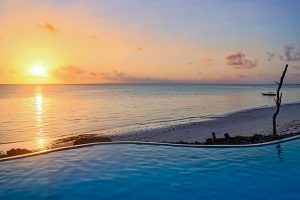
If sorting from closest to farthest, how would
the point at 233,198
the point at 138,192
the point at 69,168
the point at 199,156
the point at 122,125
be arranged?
the point at 233,198
the point at 138,192
the point at 69,168
the point at 199,156
the point at 122,125

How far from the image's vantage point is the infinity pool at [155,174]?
29.9 feet

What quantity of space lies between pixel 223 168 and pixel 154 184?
2758mm

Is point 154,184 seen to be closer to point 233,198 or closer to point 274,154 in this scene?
point 233,198

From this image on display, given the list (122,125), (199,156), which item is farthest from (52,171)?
(122,125)

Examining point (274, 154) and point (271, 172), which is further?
point (274, 154)

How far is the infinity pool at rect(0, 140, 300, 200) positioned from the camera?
9.12 meters

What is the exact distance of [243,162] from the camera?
11812 millimetres

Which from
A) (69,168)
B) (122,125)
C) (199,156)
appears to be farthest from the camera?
(122,125)

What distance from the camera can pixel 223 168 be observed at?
11.2 meters

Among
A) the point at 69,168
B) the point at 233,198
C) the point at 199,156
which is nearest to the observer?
the point at 233,198

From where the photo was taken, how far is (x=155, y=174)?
10695 mm

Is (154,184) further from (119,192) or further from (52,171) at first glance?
(52,171)

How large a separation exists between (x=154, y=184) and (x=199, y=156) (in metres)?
3.35

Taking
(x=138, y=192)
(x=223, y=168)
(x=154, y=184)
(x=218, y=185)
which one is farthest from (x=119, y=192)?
(x=223, y=168)
